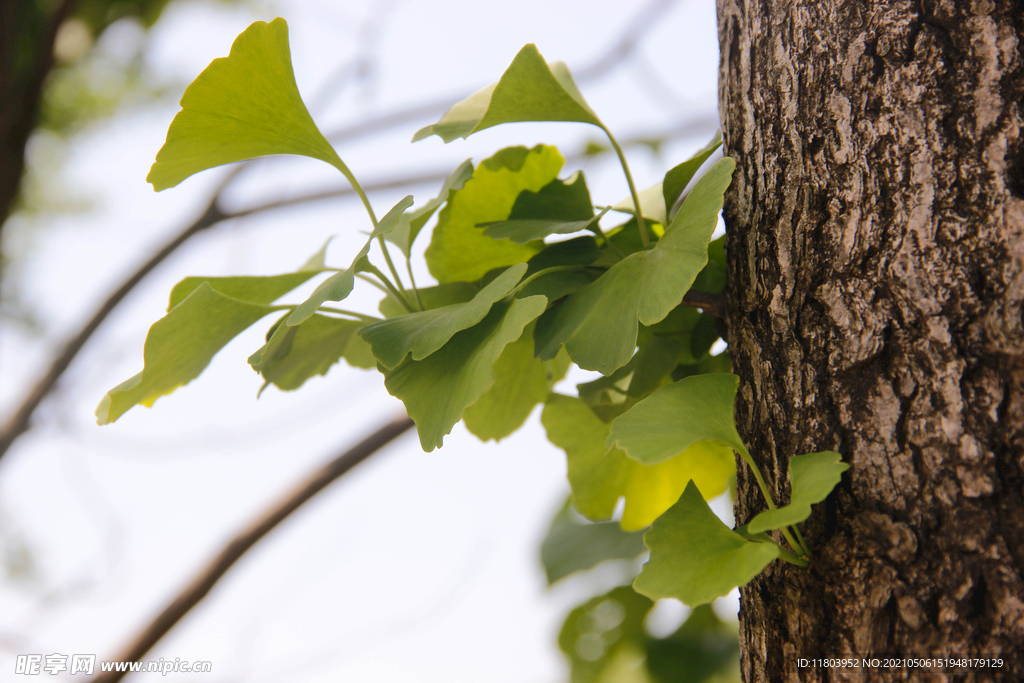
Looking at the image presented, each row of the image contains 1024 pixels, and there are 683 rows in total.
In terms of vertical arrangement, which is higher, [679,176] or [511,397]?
[679,176]

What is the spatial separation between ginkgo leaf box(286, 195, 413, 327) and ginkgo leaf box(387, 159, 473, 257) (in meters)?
0.05

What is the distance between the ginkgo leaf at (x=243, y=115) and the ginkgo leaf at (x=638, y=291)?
0.59 feet

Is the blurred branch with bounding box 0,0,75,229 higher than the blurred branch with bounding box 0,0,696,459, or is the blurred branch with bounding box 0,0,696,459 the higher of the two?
the blurred branch with bounding box 0,0,75,229

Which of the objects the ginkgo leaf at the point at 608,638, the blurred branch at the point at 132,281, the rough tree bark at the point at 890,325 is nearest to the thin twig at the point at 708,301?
the rough tree bark at the point at 890,325

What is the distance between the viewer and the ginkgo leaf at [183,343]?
353 millimetres

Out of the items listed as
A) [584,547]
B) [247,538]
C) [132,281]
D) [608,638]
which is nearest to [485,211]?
[584,547]

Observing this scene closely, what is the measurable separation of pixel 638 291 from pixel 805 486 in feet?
0.36

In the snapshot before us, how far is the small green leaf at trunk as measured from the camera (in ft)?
2.28

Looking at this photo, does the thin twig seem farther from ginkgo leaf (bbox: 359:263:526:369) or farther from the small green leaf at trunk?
the small green leaf at trunk

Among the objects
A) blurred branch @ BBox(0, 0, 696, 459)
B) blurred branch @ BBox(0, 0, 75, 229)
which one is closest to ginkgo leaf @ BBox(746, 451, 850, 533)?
blurred branch @ BBox(0, 0, 696, 459)

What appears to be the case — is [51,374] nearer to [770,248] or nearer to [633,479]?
[633,479]

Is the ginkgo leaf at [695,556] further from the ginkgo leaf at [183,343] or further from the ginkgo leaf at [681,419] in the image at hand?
the ginkgo leaf at [183,343]

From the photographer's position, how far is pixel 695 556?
10.5 inches

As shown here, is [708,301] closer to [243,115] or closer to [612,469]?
[612,469]
